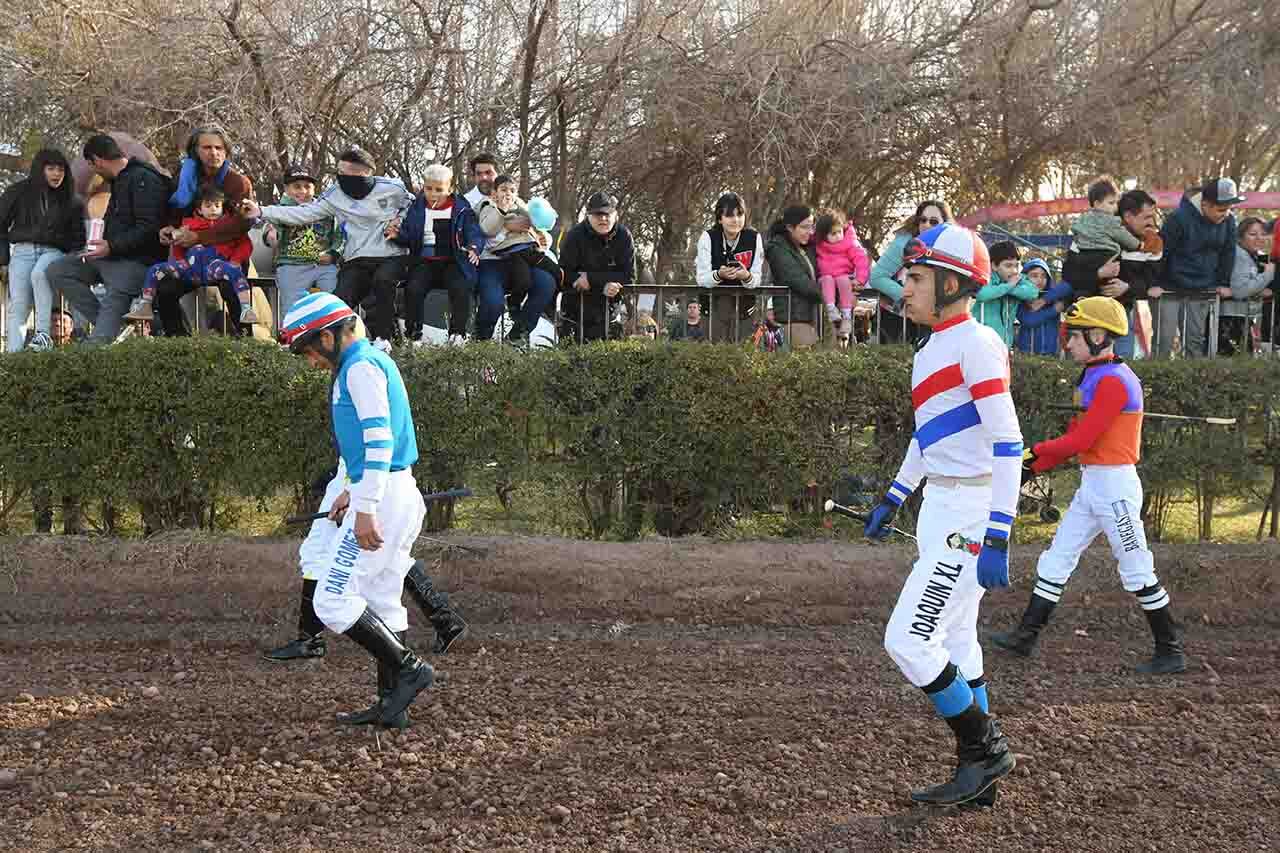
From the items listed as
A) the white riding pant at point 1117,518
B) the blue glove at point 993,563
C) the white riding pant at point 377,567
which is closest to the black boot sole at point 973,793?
the blue glove at point 993,563

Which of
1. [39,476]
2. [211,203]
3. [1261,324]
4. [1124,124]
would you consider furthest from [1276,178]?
[39,476]

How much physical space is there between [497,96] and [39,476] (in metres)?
7.51

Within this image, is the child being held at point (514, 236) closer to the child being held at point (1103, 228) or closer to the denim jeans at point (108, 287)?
the denim jeans at point (108, 287)

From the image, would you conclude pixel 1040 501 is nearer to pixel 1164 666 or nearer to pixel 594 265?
pixel 1164 666

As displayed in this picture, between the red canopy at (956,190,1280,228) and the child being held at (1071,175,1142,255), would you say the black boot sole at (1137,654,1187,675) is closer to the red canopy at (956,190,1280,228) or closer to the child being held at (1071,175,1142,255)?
the child being held at (1071,175,1142,255)

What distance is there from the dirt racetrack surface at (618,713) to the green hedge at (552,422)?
50 cm

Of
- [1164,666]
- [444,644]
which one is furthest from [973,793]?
[444,644]

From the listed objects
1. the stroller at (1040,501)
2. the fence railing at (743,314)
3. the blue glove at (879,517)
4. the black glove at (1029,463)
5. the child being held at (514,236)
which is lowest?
the stroller at (1040,501)

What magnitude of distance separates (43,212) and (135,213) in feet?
2.82

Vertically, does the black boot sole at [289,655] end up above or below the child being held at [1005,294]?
below

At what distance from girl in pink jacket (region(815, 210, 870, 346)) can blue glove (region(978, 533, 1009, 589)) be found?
5.39m

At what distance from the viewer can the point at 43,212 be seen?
9719 millimetres

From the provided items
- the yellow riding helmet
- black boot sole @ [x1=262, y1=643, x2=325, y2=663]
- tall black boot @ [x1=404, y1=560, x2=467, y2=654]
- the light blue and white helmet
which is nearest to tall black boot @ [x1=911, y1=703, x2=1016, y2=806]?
the yellow riding helmet

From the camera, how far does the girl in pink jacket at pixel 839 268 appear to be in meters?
10.1
